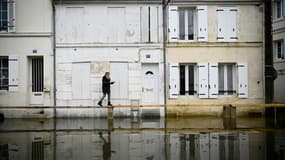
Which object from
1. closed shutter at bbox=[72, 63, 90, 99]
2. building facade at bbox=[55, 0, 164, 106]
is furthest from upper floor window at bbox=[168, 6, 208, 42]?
closed shutter at bbox=[72, 63, 90, 99]

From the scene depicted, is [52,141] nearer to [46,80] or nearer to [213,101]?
[46,80]

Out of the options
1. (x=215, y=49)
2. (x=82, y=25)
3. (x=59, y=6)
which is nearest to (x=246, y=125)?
(x=215, y=49)

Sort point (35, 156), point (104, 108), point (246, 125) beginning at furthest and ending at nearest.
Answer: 1. point (104, 108)
2. point (246, 125)
3. point (35, 156)

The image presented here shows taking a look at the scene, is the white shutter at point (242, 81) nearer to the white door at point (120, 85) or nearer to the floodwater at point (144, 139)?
the floodwater at point (144, 139)

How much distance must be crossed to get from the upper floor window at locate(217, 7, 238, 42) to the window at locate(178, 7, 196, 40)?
131cm

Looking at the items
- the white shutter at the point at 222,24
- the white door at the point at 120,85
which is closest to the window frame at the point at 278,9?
the white shutter at the point at 222,24

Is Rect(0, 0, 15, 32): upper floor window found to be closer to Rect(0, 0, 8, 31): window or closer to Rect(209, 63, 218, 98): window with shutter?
Rect(0, 0, 8, 31): window

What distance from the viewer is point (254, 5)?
1989cm

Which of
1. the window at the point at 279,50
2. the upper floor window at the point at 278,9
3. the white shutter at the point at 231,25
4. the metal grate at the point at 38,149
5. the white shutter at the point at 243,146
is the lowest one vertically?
the metal grate at the point at 38,149

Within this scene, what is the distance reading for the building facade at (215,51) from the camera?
19.5m

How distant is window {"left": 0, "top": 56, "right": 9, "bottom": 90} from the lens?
19.5 metres

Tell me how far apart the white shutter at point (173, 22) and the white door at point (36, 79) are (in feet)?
21.1

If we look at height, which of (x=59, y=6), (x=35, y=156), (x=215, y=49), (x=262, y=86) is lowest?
(x=35, y=156)

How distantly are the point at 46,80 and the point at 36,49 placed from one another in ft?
5.14
